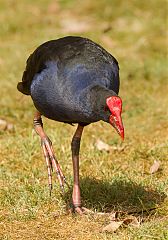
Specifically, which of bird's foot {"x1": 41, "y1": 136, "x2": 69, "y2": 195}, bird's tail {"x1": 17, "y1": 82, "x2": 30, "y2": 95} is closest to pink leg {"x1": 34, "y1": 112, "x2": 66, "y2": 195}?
bird's foot {"x1": 41, "y1": 136, "x2": 69, "y2": 195}

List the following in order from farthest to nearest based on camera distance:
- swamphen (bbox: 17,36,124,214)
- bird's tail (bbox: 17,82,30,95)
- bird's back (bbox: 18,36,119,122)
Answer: bird's tail (bbox: 17,82,30,95) → bird's back (bbox: 18,36,119,122) → swamphen (bbox: 17,36,124,214)

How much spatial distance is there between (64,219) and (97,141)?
5.67ft

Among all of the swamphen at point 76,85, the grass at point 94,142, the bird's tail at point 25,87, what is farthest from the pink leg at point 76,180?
the bird's tail at point 25,87

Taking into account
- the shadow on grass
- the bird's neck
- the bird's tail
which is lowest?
the shadow on grass

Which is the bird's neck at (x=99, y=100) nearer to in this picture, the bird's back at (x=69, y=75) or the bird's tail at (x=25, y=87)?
the bird's back at (x=69, y=75)

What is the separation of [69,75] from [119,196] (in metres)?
1.28

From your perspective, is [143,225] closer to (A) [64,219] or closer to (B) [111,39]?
(A) [64,219]

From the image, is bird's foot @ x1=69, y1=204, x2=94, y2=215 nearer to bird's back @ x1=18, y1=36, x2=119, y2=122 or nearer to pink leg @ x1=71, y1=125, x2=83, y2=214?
pink leg @ x1=71, y1=125, x2=83, y2=214

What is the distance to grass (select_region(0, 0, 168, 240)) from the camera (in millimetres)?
4863

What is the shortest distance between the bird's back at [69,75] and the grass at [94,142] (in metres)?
0.83

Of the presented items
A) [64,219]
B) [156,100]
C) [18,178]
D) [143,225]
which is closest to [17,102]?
[156,100]

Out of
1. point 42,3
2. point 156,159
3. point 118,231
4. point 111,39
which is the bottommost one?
point 118,231

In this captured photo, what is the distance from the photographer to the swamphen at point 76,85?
419 cm

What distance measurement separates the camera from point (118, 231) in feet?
15.0
